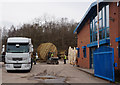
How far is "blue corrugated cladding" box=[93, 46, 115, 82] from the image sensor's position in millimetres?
11419

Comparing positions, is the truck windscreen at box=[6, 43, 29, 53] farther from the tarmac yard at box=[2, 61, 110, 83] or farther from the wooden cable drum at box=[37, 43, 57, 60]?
the wooden cable drum at box=[37, 43, 57, 60]

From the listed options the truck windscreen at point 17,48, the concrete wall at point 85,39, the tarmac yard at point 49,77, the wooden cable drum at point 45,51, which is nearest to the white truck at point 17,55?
the truck windscreen at point 17,48

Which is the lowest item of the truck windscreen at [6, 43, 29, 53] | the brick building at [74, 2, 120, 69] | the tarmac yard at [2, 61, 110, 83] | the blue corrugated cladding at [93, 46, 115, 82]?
the tarmac yard at [2, 61, 110, 83]

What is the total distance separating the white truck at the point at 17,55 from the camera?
18.4 metres

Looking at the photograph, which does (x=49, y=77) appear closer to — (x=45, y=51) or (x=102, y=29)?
(x=102, y=29)

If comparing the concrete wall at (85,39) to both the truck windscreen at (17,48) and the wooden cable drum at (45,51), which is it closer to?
the truck windscreen at (17,48)

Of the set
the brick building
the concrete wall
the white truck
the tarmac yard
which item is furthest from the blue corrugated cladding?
the concrete wall

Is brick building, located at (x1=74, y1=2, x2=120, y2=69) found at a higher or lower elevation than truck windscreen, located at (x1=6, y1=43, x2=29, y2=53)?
higher

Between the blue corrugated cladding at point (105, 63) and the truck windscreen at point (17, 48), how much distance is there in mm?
7587

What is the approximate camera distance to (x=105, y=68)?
12391 mm

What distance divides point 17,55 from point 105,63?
9.28 m

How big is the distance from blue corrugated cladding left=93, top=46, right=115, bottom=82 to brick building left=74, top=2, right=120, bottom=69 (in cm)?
159

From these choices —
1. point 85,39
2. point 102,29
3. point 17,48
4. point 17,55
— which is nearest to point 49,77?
point 17,55

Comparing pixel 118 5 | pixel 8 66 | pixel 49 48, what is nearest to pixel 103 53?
pixel 118 5
